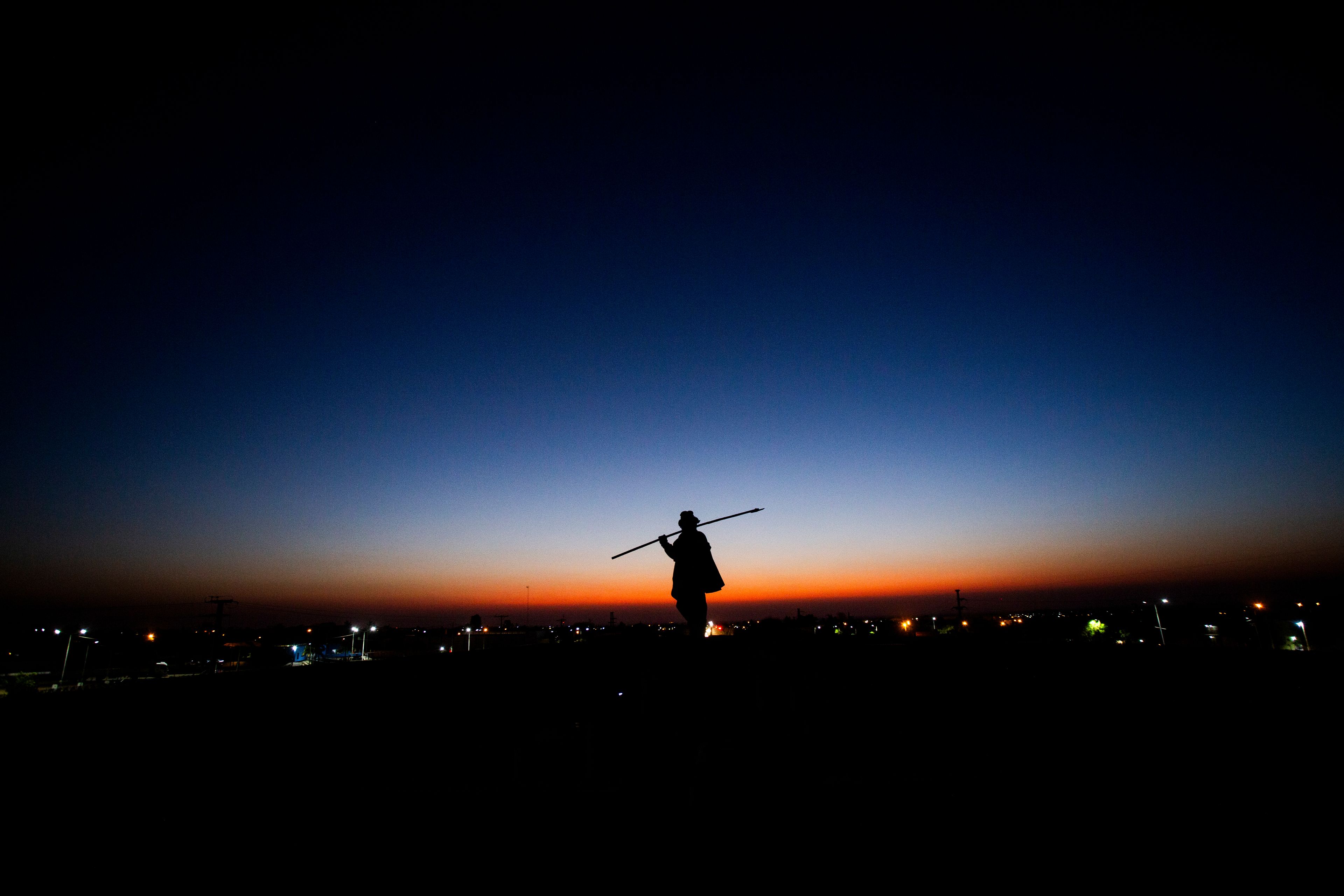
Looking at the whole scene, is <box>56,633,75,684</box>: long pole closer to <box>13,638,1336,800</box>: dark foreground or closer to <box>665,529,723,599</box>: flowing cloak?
<box>665,529,723,599</box>: flowing cloak

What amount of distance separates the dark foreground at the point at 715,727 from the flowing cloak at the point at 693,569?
239 centimetres

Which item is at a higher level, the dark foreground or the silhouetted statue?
the silhouetted statue

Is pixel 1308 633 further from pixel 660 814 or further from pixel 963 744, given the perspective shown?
pixel 660 814

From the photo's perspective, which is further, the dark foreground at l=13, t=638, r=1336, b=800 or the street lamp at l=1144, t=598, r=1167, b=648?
the street lamp at l=1144, t=598, r=1167, b=648

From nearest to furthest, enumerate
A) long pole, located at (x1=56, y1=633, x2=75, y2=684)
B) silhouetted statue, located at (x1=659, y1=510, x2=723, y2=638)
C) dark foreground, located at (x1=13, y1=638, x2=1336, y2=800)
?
dark foreground, located at (x1=13, y1=638, x2=1336, y2=800) → silhouetted statue, located at (x1=659, y1=510, x2=723, y2=638) → long pole, located at (x1=56, y1=633, x2=75, y2=684)

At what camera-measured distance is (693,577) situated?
886cm

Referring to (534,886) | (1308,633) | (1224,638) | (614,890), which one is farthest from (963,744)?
(1224,638)

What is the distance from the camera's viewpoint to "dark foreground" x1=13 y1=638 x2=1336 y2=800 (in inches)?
97.7

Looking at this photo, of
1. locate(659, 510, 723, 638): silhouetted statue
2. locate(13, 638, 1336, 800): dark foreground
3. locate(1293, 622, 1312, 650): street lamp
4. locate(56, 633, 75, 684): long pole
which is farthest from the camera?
locate(56, 633, 75, 684): long pole

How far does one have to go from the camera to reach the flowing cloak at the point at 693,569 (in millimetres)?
8820

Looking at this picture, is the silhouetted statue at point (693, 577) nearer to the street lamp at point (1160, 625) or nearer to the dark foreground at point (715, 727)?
the dark foreground at point (715, 727)

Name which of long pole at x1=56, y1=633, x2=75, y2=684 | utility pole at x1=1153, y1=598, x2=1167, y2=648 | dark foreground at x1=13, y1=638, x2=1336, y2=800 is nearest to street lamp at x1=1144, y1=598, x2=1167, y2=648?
utility pole at x1=1153, y1=598, x2=1167, y2=648

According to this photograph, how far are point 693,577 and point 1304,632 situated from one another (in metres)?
14.2

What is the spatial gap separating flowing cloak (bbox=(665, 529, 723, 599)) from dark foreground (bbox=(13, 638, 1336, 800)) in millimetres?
2392
